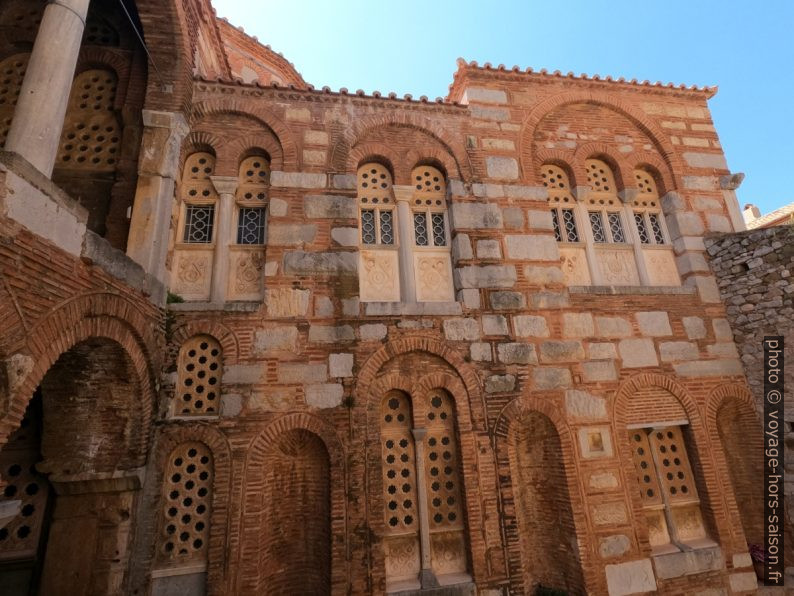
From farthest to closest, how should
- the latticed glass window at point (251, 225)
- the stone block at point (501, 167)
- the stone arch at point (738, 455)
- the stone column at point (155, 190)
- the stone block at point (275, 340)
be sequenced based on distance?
the stone block at point (501, 167) < the latticed glass window at point (251, 225) < the stone arch at point (738, 455) < the stone block at point (275, 340) < the stone column at point (155, 190)

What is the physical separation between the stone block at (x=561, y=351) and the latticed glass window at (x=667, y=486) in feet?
4.95

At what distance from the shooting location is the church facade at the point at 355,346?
4891mm

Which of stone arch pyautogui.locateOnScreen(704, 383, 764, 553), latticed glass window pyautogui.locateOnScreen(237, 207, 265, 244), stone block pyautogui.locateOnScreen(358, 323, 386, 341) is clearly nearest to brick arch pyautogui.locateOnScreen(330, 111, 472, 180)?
latticed glass window pyautogui.locateOnScreen(237, 207, 265, 244)

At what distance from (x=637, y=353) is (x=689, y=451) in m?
1.73

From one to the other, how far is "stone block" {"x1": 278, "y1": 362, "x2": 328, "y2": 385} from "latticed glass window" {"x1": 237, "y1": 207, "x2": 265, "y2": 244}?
2093 millimetres

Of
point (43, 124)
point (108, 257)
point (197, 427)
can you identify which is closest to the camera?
point (43, 124)

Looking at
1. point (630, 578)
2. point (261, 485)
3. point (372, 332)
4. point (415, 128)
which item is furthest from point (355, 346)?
point (630, 578)

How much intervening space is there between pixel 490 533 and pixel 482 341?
259cm

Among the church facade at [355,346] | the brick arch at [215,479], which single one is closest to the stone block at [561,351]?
the church facade at [355,346]

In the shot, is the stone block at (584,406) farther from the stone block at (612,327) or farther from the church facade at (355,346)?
the stone block at (612,327)

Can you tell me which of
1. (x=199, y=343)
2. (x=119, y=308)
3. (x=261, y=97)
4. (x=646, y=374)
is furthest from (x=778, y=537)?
(x=261, y=97)

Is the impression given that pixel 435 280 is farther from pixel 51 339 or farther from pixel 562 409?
pixel 51 339

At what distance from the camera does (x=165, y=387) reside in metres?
5.41

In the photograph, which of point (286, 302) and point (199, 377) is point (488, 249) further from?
point (199, 377)
